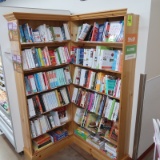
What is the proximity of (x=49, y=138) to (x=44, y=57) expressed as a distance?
1.22 m

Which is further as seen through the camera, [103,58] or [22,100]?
[22,100]

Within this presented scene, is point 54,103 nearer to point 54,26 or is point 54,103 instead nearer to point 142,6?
point 54,26

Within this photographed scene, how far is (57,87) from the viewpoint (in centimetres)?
243

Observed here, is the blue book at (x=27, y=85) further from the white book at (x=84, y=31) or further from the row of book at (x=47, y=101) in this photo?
the white book at (x=84, y=31)

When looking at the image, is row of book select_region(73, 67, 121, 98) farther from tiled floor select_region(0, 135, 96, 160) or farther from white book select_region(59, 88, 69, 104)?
tiled floor select_region(0, 135, 96, 160)

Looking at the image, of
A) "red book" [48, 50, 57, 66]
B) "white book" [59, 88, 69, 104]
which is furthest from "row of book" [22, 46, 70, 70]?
"white book" [59, 88, 69, 104]

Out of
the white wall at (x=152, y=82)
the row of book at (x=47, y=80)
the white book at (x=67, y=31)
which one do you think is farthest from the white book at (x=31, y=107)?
the white wall at (x=152, y=82)

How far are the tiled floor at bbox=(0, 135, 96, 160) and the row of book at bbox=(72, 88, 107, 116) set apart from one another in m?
0.73

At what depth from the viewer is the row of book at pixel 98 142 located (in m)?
2.20

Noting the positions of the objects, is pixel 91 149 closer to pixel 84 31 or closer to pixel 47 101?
pixel 47 101

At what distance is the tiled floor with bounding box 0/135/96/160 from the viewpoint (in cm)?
240

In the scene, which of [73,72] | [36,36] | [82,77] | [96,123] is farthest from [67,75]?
[96,123]

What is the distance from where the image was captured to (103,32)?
6.63ft

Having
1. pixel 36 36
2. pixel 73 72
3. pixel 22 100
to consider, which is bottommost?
pixel 22 100
